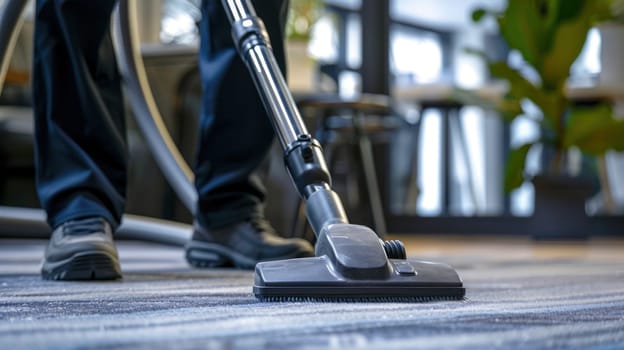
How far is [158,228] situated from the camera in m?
1.58

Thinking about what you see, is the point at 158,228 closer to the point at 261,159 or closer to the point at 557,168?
the point at 261,159

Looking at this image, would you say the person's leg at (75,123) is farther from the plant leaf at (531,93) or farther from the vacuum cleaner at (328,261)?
the plant leaf at (531,93)

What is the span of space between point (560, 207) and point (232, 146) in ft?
7.20

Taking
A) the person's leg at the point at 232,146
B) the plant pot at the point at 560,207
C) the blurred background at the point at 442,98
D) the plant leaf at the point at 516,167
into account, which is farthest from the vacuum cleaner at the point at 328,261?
the blurred background at the point at 442,98

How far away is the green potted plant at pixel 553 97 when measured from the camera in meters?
2.98

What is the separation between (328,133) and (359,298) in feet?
6.43

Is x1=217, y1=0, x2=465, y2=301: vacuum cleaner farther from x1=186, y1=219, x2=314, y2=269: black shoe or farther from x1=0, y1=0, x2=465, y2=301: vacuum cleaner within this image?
x1=186, y1=219, x2=314, y2=269: black shoe

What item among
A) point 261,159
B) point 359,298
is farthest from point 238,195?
point 359,298

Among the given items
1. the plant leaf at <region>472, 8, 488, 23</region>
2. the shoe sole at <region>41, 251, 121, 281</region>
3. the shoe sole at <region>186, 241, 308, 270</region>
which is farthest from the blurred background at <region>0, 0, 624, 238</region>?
the shoe sole at <region>41, 251, 121, 281</region>

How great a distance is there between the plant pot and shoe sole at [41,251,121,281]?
241 cm

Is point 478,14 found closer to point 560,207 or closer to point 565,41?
point 565,41

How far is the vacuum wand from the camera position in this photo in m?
0.70

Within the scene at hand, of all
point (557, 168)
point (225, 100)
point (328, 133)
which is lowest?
point (557, 168)

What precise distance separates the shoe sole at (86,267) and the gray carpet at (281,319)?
0.10ft
